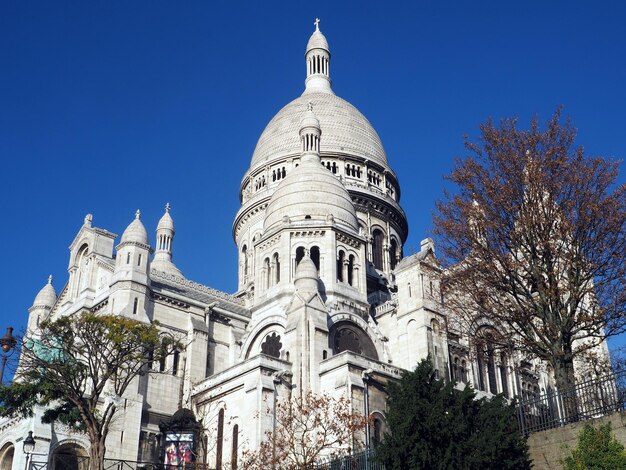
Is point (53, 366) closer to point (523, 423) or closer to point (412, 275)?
point (523, 423)

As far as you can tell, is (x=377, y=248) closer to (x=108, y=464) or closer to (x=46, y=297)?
(x=46, y=297)

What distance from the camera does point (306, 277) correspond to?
47625 millimetres

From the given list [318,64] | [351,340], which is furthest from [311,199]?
[318,64]

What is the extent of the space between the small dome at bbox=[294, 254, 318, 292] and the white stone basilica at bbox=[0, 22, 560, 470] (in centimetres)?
9

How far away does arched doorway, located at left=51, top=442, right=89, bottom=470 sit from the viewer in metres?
39.9

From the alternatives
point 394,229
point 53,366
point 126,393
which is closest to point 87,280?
point 126,393

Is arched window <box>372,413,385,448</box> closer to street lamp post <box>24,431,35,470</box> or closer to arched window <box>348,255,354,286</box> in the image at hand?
arched window <box>348,255,354,286</box>

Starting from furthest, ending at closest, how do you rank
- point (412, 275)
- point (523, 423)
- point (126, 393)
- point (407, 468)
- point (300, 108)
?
1. point (300, 108)
2. point (412, 275)
3. point (126, 393)
4. point (523, 423)
5. point (407, 468)

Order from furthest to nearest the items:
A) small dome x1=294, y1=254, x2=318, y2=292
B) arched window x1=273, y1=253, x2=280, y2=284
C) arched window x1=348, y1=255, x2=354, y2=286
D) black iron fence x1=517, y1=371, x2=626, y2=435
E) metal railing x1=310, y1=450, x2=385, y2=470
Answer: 1. arched window x1=348, y1=255, x2=354, y2=286
2. arched window x1=273, y1=253, x2=280, y2=284
3. small dome x1=294, y1=254, x2=318, y2=292
4. metal railing x1=310, y1=450, x2=385, y2=470
5. black iron fence x1=517, y1=371, x2=626, y2=435

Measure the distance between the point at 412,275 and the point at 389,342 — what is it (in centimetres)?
478

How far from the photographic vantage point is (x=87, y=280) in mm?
53562

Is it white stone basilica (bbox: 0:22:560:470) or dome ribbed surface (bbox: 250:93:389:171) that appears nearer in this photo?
white stone basilica (bbox: 0:22:560:470)

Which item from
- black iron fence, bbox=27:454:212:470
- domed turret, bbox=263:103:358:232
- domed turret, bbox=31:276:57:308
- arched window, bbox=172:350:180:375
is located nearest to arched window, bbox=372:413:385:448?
black iron fence, bbox=27:454:212:470

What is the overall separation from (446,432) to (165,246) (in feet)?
178
